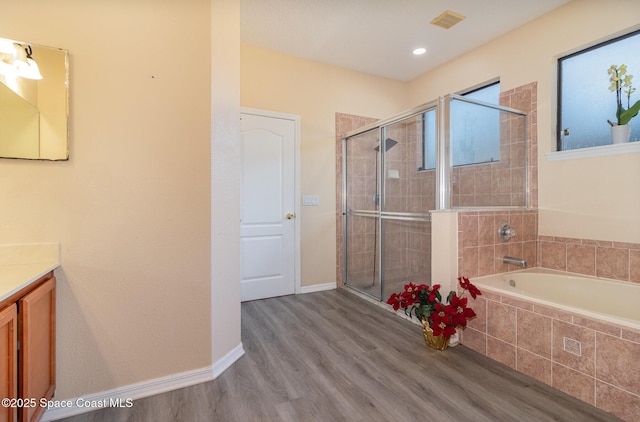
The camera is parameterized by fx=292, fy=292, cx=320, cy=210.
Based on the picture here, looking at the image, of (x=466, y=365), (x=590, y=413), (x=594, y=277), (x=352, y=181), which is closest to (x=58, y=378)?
(x=466, y=365)

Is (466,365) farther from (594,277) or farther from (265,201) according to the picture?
(265,201)

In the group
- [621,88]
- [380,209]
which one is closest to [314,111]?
[380,209]

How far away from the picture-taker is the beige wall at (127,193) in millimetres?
1462

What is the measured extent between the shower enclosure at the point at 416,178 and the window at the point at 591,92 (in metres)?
0.32

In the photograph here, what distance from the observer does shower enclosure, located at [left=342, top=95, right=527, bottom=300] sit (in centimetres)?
237

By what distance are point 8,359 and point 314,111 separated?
3161 mm

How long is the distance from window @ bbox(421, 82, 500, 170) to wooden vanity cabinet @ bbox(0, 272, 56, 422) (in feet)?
8.63

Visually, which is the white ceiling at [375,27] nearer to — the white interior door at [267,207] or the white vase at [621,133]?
the white interior door at [267,207]

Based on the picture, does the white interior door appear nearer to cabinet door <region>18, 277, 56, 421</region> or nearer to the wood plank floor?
the wood plank floor

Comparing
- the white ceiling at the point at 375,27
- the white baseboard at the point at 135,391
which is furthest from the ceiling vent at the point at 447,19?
the white baseboard at the point at 135,391

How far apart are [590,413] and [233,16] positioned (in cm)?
304

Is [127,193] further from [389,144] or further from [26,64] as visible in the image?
[389,144]

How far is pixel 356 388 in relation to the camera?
1.68 meters

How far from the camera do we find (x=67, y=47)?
1.48m
